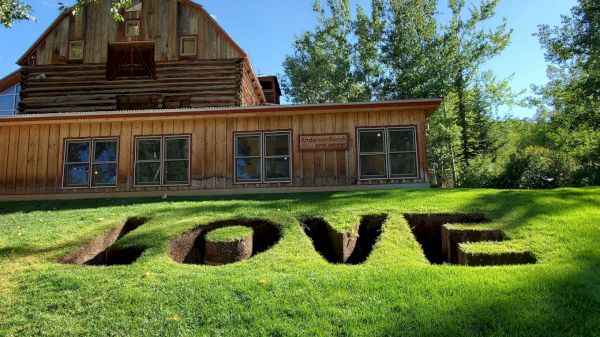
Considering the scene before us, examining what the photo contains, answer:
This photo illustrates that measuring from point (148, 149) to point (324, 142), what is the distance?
579 cm

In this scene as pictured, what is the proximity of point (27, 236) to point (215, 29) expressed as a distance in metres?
13.9

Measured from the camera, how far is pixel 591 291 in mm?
4812

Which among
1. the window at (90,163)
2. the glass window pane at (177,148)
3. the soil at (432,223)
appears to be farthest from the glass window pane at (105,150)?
the soil at (432,223)

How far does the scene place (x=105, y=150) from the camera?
14914 mm

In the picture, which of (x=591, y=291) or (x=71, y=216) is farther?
(x=71, y=216)

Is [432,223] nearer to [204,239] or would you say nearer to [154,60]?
[204,239]

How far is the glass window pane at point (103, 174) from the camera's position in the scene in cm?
1480

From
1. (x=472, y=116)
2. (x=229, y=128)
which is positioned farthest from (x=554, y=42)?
(x=229, y=128)

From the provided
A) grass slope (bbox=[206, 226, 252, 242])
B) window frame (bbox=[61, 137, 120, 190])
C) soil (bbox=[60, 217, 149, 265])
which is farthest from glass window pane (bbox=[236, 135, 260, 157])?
grass slope (bbox=[206, 226, 252, 242])

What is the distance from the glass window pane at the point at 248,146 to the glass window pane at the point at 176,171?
1.78 metres

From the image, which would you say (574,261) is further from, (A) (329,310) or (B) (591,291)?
(A) (329,310)

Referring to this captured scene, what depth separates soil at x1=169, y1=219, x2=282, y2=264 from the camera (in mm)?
7641

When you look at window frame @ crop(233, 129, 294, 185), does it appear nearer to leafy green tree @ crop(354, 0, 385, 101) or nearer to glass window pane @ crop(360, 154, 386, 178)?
glass window pane @ crop(360, 154, 386, 178)

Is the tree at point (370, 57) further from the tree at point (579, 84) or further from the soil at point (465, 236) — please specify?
the soil at point (465, 236)
